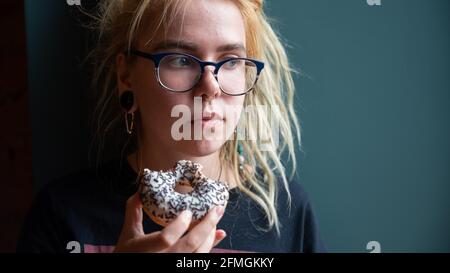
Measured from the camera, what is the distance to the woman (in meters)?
1.01

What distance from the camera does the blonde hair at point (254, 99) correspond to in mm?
1169

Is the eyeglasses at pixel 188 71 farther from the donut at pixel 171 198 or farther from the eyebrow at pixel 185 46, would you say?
the donut at pixel 171 198

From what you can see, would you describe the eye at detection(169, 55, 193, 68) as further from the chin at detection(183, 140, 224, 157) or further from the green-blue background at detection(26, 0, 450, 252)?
the green-blue background at detection(26, 0, 450, 252)

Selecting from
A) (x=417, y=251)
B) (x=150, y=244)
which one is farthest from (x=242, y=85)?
(x=417, y=251)

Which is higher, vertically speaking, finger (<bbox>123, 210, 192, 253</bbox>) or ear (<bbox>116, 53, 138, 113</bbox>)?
ear (<bbox>116, 53, 138, 113</bbox>)

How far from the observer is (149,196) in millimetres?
874

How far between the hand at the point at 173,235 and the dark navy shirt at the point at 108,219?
0.82 ft

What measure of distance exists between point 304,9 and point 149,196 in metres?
0.71

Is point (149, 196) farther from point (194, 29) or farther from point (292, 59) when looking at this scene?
point (292, 59)

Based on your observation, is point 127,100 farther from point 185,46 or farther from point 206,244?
point 206,244


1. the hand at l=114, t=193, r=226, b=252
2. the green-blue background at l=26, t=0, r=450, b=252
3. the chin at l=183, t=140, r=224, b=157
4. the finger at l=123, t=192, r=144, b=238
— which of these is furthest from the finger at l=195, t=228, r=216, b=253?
the green-blue background at l=26, t=0, r=450, b=252

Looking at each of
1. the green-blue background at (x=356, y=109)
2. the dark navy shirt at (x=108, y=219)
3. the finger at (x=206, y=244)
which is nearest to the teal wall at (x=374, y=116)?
the green-blue background at (x=356, y=109)

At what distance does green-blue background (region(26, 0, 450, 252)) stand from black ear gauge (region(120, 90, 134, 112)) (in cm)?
26

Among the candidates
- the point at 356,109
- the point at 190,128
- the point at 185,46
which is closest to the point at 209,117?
the point at 190,128
